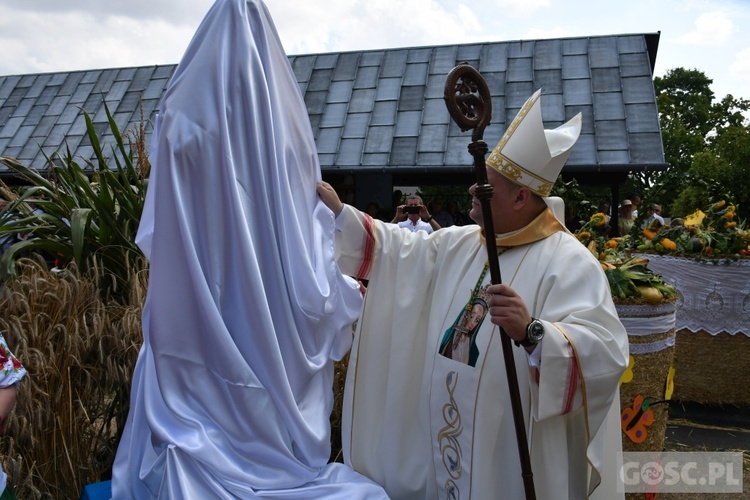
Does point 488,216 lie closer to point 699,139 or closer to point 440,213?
point 440,213

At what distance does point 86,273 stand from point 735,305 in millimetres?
5144

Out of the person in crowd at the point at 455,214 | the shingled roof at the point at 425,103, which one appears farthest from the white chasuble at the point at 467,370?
the person in crowd at the point at 455,214

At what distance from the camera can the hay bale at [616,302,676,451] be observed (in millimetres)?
3734

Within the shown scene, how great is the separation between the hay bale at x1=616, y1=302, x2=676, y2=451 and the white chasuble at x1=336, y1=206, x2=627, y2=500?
91cm

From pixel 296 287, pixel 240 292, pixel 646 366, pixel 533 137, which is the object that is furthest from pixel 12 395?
pixel 646 366

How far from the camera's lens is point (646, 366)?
12.4 ft

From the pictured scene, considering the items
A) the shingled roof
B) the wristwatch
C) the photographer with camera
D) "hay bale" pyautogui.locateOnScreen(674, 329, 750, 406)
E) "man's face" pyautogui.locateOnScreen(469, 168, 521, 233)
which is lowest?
"hay bale" pyautogui.locateOnScreen(674, 329, 750, 406)

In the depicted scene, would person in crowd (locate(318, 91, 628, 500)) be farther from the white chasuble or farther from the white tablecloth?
the white tablecloth

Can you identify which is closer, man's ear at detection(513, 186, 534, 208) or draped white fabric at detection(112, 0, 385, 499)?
draped white fabric at detection(112, 0, 385, 499)

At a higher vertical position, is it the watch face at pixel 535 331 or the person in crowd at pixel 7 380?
the watch face at pixel 535 331

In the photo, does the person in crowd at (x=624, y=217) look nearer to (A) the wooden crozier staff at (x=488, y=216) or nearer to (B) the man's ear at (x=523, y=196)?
(B) the man's ear at (x=523, y=196)

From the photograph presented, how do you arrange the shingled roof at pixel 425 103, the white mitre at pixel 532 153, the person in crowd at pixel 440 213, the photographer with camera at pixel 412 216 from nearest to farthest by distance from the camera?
1. the white mitre at pixel 532 153
2. the photographer with camera at pixel 412 216
3. the shingled roof at pixel 425 103
4. the person in crowd at pixel 440 213

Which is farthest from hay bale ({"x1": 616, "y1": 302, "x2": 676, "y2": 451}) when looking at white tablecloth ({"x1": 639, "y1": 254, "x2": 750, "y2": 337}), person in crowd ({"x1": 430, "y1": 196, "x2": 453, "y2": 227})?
person in crowd ({"x1": 430, "y1": 196, "x2": 453, "y2": 227})

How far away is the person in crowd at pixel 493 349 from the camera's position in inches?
96.4
